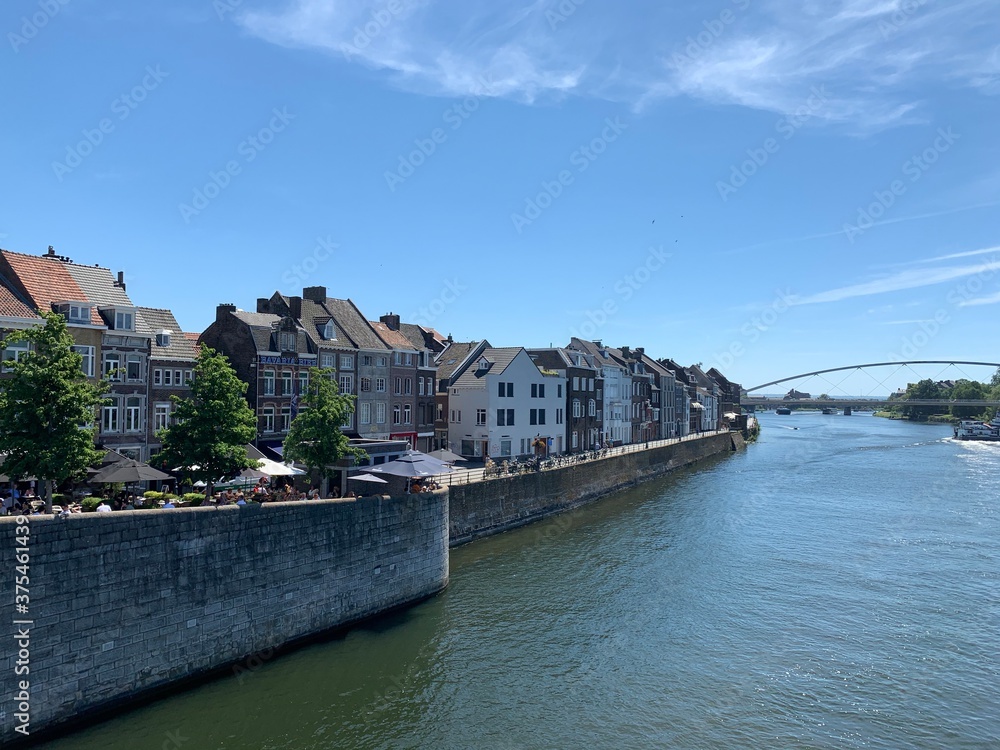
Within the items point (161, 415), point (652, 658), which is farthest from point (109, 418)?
point (652, 658)

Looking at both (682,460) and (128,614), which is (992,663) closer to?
(128,614)

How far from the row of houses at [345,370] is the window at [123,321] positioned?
2.0 inches

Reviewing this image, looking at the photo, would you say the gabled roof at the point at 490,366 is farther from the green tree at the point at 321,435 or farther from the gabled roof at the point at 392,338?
the green tree at the point at 321,435

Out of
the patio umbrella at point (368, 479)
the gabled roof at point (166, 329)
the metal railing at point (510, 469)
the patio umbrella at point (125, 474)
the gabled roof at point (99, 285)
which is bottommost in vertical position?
the metal railing at point (510, 469)

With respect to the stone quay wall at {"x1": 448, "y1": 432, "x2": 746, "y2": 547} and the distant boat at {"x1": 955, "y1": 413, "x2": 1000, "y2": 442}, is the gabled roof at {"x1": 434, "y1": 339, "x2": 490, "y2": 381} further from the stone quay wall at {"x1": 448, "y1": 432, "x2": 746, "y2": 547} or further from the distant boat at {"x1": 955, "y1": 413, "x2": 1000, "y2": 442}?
the distant boat at {"x1": 955, "y1": 413, "x2": 1000, "y2": 442}

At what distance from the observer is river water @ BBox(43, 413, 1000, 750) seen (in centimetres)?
2019

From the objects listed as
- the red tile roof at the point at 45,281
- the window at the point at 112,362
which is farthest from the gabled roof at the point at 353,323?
the red tile roof at the point at 45,281

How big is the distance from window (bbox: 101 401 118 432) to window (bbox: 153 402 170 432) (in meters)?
2.01

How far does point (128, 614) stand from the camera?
1941cm

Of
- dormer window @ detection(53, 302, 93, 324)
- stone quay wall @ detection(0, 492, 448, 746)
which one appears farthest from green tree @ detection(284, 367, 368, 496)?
dormer window @ detection(53, 302, 93, 324)

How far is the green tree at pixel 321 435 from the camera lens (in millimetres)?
30172

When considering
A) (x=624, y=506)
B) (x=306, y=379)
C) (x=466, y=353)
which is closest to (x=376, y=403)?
(x=306, y=379)

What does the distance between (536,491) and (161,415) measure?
24.2 meters

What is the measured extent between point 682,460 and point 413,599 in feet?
203
